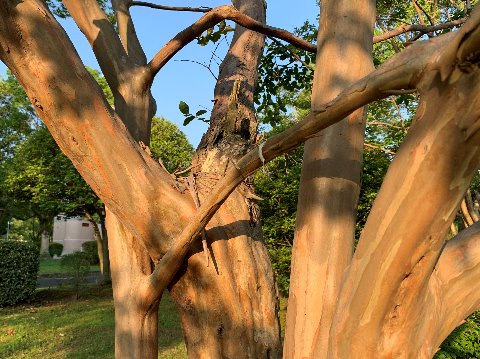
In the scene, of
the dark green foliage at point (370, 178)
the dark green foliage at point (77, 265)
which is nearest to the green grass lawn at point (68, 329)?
the dark green foliage at point (77, 265)

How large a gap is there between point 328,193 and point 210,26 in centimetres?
157

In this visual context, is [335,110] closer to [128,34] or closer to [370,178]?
[128,34]

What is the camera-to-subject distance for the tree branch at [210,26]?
2.61 meters

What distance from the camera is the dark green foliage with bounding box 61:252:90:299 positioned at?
14406 millimetres

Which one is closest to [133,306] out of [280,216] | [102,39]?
[102,39]

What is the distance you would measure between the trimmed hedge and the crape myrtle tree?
12763mm

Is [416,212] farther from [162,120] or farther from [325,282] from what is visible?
[162,120]

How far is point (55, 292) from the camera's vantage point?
52.8ft

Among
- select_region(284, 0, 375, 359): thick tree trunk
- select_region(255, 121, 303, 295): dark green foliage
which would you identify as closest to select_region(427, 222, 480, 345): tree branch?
select_region(284, 0, 375, 359): thick tree trunk

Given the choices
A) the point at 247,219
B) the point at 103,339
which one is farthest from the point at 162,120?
the point at 247,219

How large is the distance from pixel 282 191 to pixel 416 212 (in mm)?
9222

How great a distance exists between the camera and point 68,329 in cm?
1002

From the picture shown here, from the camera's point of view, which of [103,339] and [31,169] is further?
[31,169]

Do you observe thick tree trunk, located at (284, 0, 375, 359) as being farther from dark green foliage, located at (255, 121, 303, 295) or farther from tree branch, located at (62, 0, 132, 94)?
dark green foliage, located at (255, 121, 303, 295)
